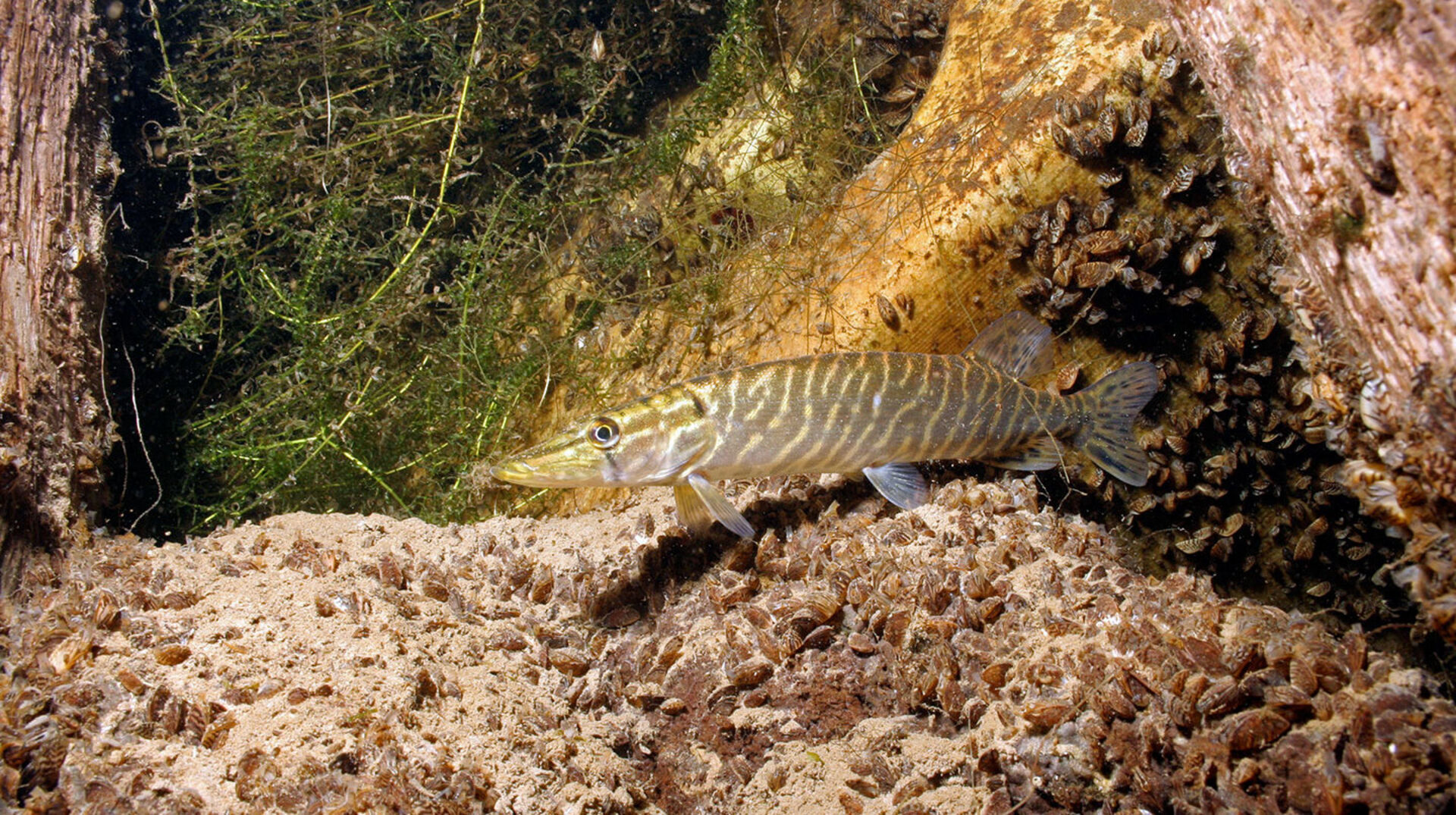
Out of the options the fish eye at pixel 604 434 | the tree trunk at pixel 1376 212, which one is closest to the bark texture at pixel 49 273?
the fish eye at pixel 604 434

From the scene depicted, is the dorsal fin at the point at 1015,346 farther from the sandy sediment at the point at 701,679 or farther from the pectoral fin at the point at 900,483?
the pectoral fin at the point at 900,483

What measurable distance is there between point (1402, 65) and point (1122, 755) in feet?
7.74

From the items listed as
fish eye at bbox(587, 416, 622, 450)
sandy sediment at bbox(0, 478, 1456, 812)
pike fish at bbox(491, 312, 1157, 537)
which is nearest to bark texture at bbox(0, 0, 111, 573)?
sandy sediment at bbox(0, 478, 1456, 812)

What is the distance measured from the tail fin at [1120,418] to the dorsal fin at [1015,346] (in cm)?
36

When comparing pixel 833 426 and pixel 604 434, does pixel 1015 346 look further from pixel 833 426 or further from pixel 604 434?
pixel 604 434

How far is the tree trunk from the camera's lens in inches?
78.0

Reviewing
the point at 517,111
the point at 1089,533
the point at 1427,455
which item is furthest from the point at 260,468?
the point at 1427,455

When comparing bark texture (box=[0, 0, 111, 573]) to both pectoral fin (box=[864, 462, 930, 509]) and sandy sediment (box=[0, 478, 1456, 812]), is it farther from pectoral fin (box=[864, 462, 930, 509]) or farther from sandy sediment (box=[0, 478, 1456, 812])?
pectoral fin (box=[864, 462, 930, 509])

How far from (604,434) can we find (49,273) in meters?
3.36

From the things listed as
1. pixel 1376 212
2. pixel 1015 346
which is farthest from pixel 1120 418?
pixel 1376 212

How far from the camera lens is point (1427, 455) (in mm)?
2150

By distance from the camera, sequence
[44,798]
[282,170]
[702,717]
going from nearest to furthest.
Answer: [44,798] → [702,717] → [282,170]

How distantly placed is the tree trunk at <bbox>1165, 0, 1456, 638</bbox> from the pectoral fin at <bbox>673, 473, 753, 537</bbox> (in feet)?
8.25

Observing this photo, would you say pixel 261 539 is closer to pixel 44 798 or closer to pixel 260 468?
pixel 44 798
